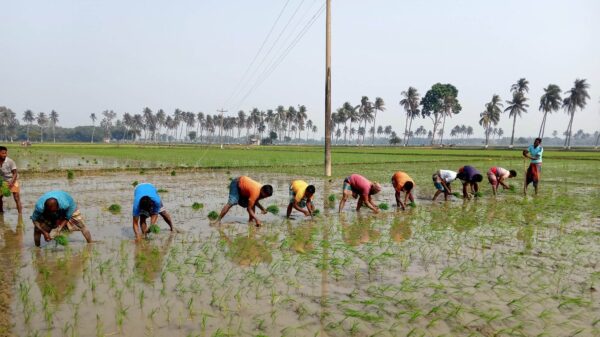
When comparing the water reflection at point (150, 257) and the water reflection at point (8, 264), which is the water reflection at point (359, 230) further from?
the water reflection at point (8, 264)

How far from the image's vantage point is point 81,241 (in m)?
7.25

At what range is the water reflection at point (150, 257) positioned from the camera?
5492mm

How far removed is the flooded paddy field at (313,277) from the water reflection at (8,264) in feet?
0.07

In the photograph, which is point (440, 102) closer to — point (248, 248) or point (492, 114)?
point (492, 114)

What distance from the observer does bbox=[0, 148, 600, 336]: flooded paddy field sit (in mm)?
4023

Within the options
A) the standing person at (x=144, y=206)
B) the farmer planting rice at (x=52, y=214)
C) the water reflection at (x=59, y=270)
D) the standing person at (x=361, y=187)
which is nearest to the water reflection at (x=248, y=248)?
the standing person at (x=144, y=206)

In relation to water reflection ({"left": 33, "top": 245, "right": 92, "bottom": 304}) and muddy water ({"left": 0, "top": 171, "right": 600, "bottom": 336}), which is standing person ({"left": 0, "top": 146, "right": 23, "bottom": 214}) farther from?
water reflection ({"left": 33, "top": 245, "right": 92, "bottom": 304})

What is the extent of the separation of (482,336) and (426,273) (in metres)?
1.80

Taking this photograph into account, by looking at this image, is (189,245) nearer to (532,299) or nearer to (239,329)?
(239,329)

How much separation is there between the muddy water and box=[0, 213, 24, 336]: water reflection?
27 millimetres

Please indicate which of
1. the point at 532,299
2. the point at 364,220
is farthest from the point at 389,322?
the point at 364,220

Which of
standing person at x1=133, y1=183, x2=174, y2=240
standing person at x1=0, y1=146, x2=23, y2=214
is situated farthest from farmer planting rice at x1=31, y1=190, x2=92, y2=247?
standing person at x1=0, y1=146, x2=23, y2=214

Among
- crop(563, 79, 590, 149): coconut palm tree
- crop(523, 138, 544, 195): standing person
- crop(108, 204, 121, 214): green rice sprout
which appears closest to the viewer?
crop(108, 204, 121, 214): green rice sprout

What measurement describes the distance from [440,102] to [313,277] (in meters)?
95.7
